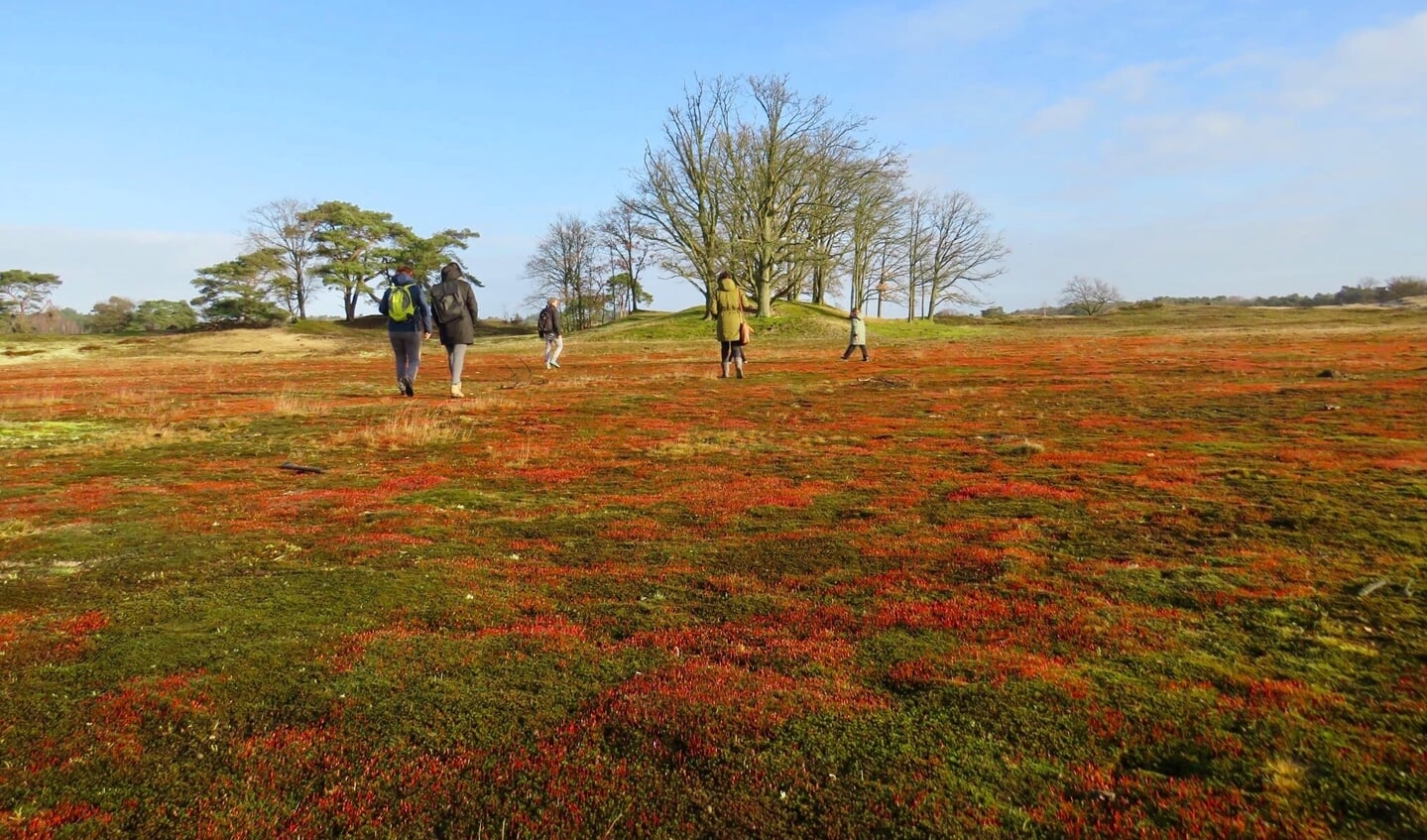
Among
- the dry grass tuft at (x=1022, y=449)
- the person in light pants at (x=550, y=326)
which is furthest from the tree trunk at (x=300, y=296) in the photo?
the dry grass tuft at (x=1022, y=449)

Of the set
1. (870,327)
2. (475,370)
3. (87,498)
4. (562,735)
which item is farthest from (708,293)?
(562,735)

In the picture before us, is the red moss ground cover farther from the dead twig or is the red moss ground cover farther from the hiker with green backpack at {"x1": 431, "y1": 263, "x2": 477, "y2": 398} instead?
the hiker with green backpack at {"x1": 431, "y1": 263, "x2": 477, "y2": 398}

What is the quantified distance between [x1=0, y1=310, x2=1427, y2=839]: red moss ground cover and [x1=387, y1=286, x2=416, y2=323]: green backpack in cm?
529

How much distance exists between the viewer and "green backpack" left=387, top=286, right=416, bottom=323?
11805 mm

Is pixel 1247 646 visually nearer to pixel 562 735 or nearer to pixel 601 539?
pixel 562 735

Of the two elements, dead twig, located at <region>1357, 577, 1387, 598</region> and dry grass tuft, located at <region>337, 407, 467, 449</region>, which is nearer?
dead twig, located at <region>1357, 577, 1387, 598</region>

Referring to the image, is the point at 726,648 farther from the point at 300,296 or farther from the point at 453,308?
the point at 300,296

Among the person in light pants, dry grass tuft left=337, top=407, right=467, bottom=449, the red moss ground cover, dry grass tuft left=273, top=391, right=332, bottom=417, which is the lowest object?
the red moss ground cover

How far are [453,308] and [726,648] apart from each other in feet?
36.0

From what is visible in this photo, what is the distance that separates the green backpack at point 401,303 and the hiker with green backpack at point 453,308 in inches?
18.3

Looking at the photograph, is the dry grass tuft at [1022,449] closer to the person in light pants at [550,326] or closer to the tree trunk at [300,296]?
the person in light pants at [550,326]

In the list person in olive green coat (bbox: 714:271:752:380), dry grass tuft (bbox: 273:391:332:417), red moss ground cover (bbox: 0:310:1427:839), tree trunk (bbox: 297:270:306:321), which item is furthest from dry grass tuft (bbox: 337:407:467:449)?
tree trunk (bbox: 297:270:306:321)

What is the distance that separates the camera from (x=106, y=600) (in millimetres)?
3412

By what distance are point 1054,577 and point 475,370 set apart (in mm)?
20615
